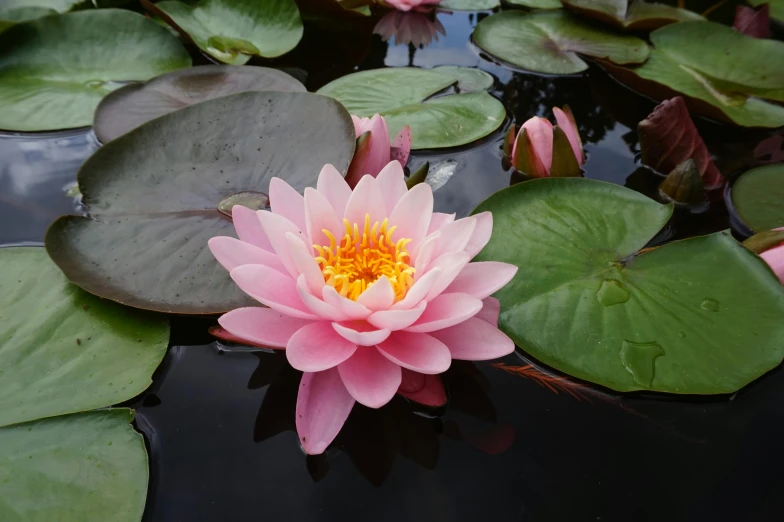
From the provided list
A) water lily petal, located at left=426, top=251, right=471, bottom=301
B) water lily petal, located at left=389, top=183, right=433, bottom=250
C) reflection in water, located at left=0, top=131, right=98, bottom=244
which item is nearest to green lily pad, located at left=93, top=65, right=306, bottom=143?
reflection in water, located at left=0, top=131, right=98, bottom=244

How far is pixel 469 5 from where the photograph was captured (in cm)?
357

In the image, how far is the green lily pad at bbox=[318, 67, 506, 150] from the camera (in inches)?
83.7

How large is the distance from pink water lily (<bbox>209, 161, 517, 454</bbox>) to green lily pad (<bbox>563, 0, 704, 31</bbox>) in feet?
7.88

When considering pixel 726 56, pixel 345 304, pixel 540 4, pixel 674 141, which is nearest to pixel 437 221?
pixel 345 304

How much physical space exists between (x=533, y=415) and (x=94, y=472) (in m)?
1.02

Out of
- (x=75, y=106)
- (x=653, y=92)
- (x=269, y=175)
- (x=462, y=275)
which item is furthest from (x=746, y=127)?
(x=75, y=106)

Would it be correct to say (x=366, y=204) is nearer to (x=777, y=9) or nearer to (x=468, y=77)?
(x=468, y=77)

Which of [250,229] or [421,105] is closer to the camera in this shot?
[250,229]

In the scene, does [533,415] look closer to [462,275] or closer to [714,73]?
[462,275]

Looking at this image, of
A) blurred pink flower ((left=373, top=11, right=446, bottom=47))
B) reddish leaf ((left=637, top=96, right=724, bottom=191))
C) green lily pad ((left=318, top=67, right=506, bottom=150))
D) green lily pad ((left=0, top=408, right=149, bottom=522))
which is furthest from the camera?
blurred pink flower ((left=373, top=11, right=446, bottom=47))

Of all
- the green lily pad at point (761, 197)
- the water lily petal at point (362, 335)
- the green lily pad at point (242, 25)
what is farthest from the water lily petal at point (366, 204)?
the green lily pad at point (242, 25)

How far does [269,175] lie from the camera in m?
1.63

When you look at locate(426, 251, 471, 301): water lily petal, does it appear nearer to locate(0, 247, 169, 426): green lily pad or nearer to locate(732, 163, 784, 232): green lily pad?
locate(0, 247, 169, 426): green lily pad

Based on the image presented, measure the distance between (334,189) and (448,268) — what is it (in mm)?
402
